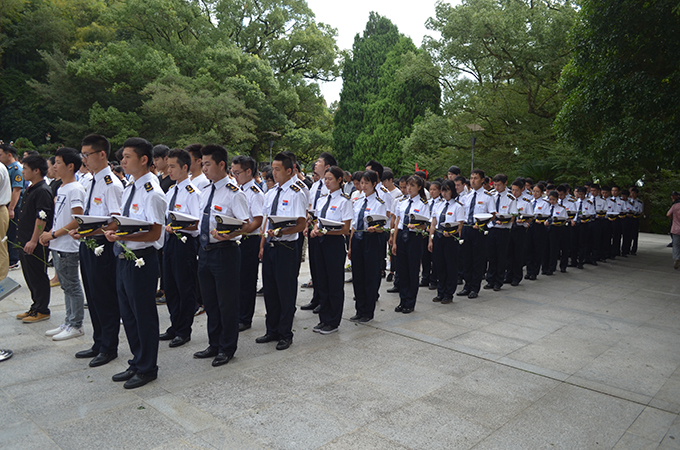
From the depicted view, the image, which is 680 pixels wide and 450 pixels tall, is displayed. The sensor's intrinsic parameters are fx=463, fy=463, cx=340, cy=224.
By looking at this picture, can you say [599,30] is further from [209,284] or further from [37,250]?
[37,250]

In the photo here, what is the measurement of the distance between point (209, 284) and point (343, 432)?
6.70 ft

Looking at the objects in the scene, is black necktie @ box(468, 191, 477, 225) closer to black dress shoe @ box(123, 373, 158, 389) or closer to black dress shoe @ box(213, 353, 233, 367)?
black dress shoe @ box(213, 353, 233, 367)

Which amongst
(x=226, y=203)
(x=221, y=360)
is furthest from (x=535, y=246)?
(x=221, y=360)

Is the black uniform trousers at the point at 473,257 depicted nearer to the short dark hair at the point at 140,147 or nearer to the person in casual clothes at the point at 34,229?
the short dark hair at the point at 140,147

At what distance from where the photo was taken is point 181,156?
16.3 ft

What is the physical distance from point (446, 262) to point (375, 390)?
12.7 feet

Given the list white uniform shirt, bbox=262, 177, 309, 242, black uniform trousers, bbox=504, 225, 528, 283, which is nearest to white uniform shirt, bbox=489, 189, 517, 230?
black uniform trousers, bbox=504, 225, 528, 283

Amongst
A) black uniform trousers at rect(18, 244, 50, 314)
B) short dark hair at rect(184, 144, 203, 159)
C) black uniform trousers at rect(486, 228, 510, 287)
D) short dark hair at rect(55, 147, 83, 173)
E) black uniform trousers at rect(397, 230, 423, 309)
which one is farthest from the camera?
black uniform trousers at rect(486, 228, 510, 287)

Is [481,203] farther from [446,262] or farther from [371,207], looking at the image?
[371,207]

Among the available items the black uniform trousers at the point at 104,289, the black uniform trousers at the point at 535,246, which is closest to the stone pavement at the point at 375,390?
the black uniform trousers at the point at 104,289

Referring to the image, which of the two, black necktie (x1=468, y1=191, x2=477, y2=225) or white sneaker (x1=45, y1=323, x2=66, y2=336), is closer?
white sneaker (x1=45, y1=323, x2=66, y2=336)

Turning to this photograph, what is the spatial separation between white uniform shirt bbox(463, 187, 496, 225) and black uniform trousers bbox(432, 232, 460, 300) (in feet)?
2.65

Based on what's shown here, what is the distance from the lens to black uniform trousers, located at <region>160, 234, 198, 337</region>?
16.8 feet

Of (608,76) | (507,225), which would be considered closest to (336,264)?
(507,225)
